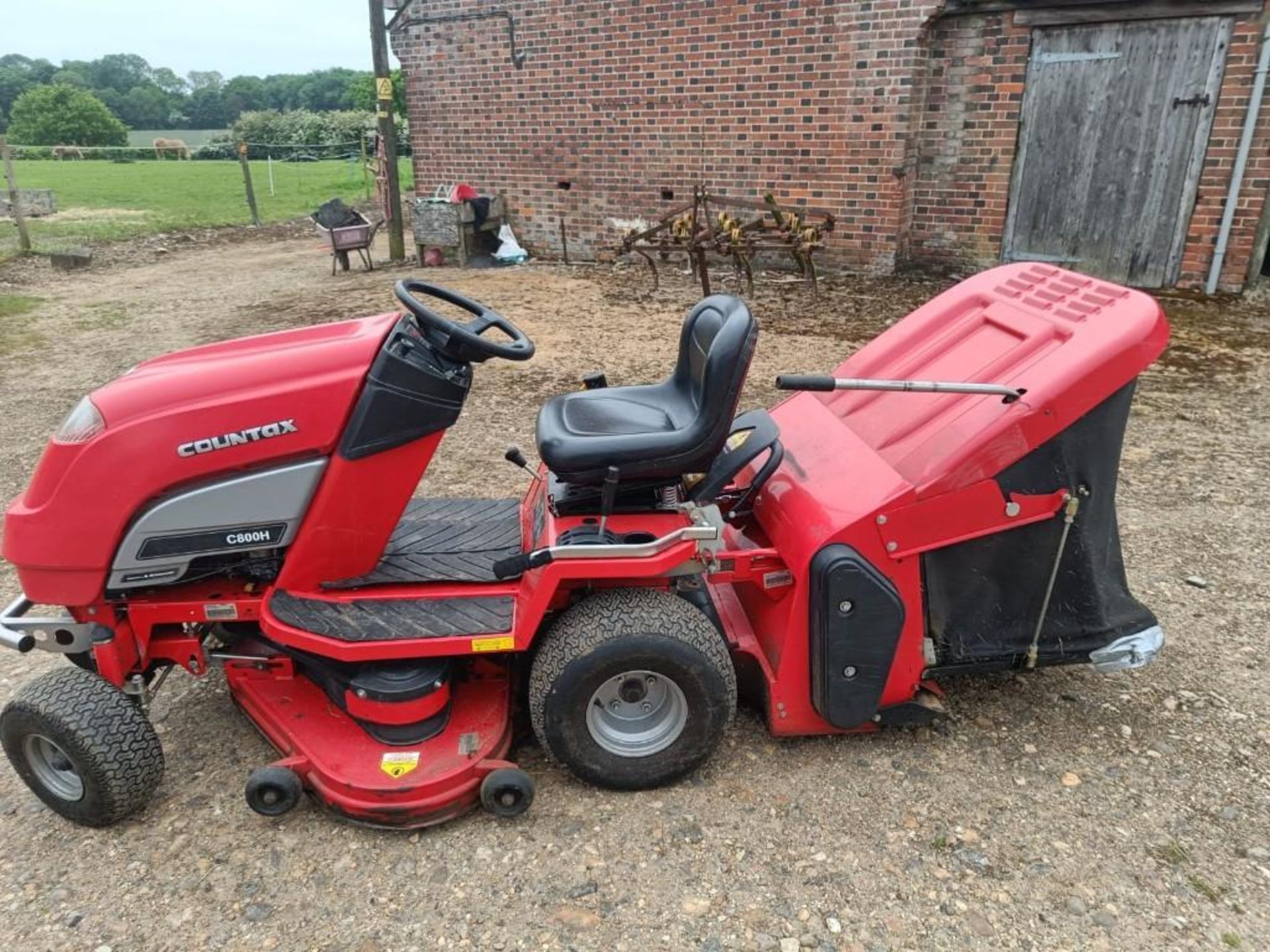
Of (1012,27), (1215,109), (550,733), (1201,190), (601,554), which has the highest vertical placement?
(1012,27)

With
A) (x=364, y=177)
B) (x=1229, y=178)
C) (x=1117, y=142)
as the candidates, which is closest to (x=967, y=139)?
(x=1117, y=142)

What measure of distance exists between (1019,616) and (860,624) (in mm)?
515

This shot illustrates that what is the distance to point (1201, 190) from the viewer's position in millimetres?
7301

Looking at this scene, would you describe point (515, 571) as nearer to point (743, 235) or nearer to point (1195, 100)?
point (743, 235)

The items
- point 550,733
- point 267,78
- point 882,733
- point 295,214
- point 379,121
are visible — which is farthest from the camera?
point 267,78

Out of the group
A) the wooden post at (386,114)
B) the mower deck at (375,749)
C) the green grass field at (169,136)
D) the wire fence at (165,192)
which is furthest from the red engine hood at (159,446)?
the green grass field at (169,136)

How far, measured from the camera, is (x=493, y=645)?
2.37m

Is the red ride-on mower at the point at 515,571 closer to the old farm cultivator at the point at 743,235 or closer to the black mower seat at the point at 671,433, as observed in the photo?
the black mower seat at the point at 671,433

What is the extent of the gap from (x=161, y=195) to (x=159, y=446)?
19758 mm

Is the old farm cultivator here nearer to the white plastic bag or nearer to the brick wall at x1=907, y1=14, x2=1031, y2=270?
the brick wall at x1=907, y1=14, x2=1031, y2=270

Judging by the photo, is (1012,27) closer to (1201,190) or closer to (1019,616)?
(1201,190)

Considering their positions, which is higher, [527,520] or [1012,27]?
[1012,27]

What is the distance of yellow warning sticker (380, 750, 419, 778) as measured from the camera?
2.30m

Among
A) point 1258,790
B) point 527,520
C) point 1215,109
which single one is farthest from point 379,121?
point 1258,790
